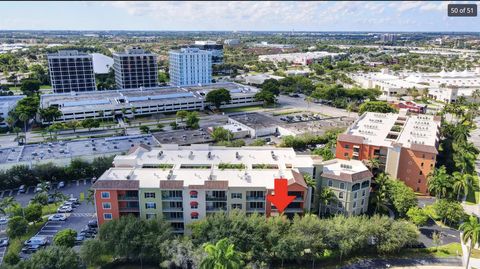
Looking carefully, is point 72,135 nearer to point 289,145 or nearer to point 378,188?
point 289,145

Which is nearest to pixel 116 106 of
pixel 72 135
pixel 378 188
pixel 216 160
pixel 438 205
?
pixel 72 135

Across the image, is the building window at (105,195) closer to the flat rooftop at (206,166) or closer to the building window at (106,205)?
the building window at (106,205)

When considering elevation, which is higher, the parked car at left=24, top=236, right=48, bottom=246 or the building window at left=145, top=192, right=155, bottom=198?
the building window at left=145, top=192, right=155, bottom=198

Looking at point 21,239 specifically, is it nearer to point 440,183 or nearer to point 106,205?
point 106,205

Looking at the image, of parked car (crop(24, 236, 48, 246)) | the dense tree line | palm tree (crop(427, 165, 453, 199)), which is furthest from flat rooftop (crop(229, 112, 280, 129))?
parked car (crop(24, 236, 48, 246))

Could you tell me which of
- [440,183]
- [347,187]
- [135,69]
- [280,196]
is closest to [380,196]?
[347,187]

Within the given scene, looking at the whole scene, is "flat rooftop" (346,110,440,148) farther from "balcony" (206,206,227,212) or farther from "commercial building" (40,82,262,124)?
"commercial building" (40,82,262,124)

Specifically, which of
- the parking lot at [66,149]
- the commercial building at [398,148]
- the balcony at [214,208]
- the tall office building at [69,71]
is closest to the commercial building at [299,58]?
the tall office building at [69,71]
